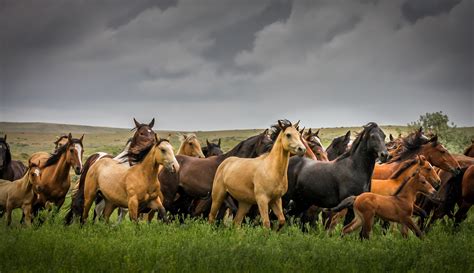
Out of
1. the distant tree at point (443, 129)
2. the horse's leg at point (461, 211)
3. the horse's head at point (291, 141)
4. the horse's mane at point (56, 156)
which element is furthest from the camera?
the distant tree at point (443, 129)

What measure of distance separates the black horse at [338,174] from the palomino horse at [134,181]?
8.41 ft

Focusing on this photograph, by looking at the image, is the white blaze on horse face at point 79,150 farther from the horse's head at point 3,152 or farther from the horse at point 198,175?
the horse's head at point 3,152

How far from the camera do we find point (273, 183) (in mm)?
10852

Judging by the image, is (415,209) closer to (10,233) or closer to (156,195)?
(156,195)

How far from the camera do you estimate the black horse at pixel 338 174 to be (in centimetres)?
1122

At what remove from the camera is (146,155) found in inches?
470

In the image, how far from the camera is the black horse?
11.2 metres

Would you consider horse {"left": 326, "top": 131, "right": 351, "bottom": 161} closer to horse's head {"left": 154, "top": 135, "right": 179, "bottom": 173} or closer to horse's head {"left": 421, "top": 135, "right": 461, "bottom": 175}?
horse's head {"left": 421, "top": 135, "right": 461, "bottom": 175}

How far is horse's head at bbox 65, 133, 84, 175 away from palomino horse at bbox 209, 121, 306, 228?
10.5 ft

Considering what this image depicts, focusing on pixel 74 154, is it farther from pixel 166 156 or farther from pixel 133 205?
pixel 166 156

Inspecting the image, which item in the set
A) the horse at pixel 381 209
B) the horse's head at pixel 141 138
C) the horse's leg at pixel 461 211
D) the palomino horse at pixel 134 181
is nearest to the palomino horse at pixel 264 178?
the palomino horse at pixel 134 181

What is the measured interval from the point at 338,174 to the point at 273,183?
146cm

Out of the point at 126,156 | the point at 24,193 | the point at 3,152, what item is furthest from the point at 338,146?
the point at 3,152

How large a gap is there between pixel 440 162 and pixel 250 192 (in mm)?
4321
